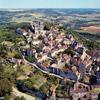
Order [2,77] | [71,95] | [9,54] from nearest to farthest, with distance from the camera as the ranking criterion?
[71,95] < [2,77] < [9,54]

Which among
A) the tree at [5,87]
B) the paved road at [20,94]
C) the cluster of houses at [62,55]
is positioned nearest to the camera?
the tree at [5,87]

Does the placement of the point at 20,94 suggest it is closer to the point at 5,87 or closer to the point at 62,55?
the point at 5,87

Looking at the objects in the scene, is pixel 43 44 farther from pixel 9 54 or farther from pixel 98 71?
pixel 98 71

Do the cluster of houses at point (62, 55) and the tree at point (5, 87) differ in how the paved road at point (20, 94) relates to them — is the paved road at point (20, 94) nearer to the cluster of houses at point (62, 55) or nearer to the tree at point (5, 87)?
the tree at point (5, 87)

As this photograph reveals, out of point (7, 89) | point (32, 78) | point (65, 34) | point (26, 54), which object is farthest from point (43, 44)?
point (7, 89)

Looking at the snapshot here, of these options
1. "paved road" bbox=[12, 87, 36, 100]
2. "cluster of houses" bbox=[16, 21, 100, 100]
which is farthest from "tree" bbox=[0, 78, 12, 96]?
"cluster of houses" bbox=[16, 21, 100, 100]

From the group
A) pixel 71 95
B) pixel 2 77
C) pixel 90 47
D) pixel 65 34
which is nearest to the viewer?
pixel 71 95

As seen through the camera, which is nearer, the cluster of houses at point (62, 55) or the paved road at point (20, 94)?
the paved road at point (20, 94)

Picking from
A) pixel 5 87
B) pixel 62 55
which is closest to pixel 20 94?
pixel 5 87

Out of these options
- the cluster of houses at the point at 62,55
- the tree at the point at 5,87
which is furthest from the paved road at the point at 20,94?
the cluster of houses at the point at 62,55
